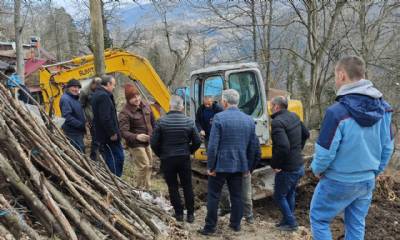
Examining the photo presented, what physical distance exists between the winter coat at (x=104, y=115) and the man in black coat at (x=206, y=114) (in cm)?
216

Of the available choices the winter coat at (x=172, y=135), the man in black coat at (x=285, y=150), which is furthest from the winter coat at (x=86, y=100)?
the man in black coat at (x=285, y=150)

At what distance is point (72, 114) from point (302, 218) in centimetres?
427

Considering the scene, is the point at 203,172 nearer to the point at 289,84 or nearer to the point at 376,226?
the point at 376,226

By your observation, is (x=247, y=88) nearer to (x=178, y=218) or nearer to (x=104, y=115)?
(x=104, y=115)

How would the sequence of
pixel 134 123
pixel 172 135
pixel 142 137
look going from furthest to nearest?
1. pixel 134 123
2. pixel 142 137
3. pixel 172 135

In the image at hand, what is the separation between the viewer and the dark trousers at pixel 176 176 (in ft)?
18.6

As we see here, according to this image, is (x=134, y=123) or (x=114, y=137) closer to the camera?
(x=114, y=137)

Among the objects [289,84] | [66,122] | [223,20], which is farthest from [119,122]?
[289,84]

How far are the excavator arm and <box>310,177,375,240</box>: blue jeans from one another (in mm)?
6194

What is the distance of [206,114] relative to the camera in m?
8.12

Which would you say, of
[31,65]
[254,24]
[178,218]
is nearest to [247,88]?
[178,218]

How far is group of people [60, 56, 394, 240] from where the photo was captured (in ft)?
12.6

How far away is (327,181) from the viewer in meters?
4.02

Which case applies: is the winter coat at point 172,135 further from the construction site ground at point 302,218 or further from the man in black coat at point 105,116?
the construction site ground at point 302,218
